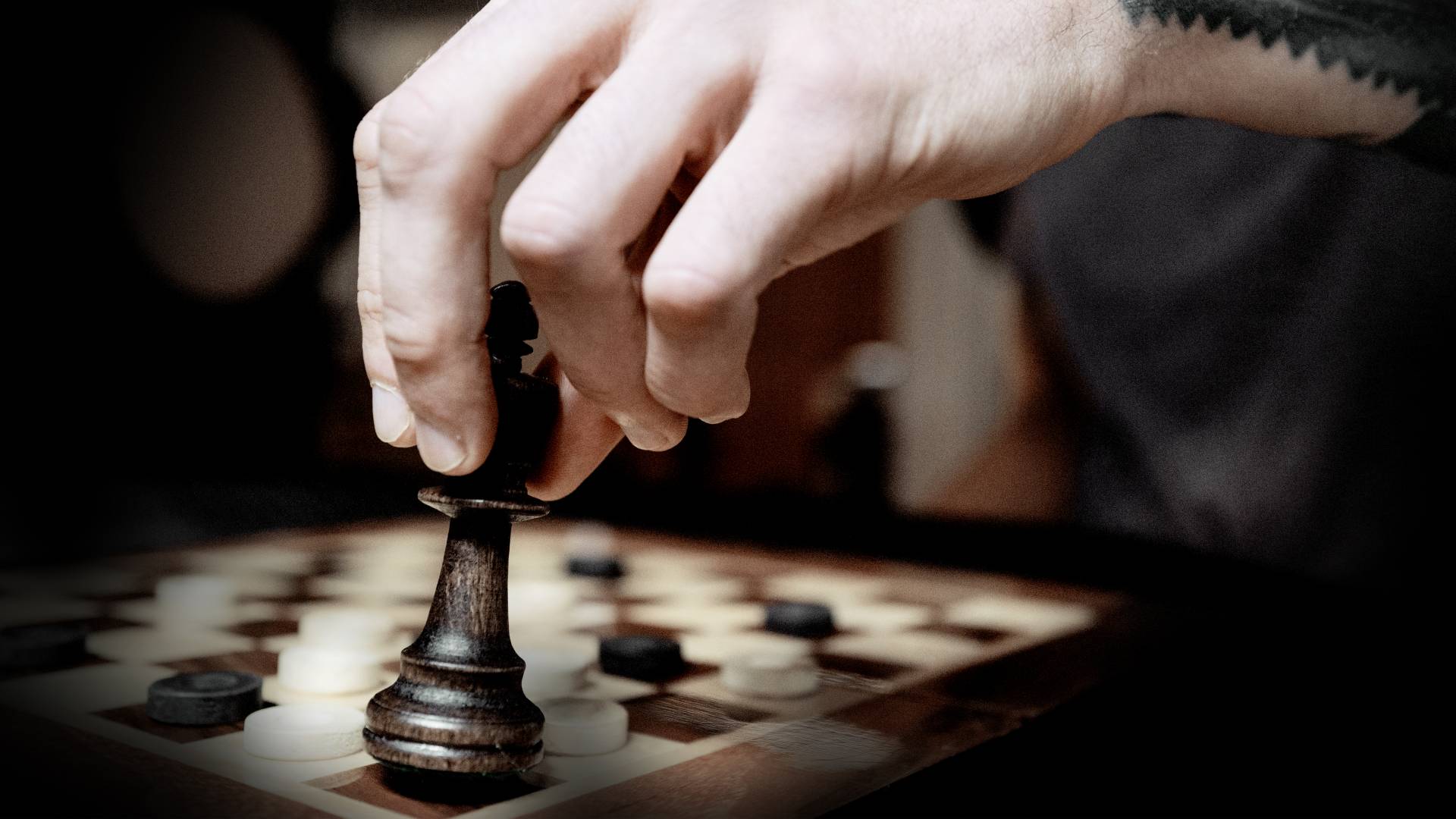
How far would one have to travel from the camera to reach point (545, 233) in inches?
26.3

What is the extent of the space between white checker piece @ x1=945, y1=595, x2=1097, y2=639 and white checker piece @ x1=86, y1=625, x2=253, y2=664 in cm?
88

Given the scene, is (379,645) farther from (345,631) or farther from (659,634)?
(659,634)

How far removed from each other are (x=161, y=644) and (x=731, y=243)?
2.62 feet

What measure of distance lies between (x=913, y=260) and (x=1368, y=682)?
2.95 m

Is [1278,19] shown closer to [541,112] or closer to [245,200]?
[541,112]

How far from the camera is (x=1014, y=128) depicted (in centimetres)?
89

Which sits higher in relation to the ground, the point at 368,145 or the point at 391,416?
the point at 368,145

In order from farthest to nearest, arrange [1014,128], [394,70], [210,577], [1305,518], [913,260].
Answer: [913,260] → [1305,518] → [210,577] → [394,70] → [1014,128]

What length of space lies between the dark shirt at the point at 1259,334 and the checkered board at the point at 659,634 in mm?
857

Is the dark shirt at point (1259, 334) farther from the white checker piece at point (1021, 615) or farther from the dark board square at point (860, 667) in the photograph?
the dark board square at point (860, 667)

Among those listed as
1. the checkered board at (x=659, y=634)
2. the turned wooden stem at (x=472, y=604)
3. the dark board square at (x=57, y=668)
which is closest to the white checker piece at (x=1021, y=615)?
the checkered board at (x=659, y=634)

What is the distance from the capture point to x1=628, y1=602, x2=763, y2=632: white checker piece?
1384 mm

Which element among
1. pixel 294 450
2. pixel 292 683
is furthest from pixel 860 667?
pixel 294 450

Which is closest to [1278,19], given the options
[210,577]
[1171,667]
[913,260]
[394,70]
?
[1171,667]
